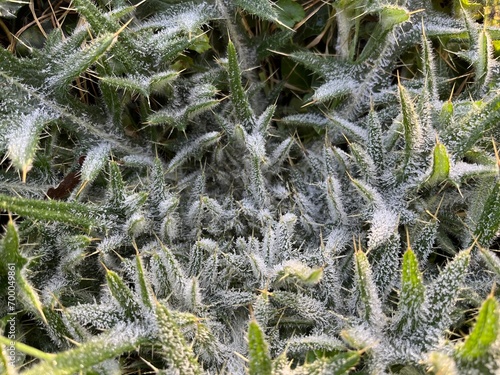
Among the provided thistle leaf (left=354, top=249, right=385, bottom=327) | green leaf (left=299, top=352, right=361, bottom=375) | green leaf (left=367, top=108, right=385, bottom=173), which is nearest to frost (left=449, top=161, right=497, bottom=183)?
green leaf (left=367, top=108, right=385, bottom=173)

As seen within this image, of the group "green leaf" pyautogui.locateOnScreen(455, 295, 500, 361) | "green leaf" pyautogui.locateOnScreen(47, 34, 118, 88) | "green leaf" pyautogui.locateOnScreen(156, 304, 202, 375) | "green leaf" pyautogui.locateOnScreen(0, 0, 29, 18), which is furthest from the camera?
"green leaf" pyautogui.locateOnScreen(0, 0, 29, 18)

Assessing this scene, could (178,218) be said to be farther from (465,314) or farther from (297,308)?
(465,314)

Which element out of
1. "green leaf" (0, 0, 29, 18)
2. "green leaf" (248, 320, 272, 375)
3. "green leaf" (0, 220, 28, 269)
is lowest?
"green leaf" (248, 320, 272, 375)

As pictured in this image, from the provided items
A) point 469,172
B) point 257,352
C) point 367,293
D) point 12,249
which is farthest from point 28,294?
point 469,172

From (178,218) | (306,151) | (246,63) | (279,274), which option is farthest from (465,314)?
(246,63)

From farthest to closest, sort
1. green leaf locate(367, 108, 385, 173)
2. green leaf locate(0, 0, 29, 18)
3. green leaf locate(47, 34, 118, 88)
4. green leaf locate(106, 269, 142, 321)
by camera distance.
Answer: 1. green leaf locate(0, 0, 29, 18)
2. green leaf locate(367, 108, 385, 173)
3. green leaf locate(47, 34, 118, 88)
4. green leaf locate(106, 269, 142, 321)

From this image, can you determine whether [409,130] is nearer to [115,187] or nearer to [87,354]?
[115,187]

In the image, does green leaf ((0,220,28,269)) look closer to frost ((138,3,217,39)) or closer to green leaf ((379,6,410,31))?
frost ((138,3,217,39))

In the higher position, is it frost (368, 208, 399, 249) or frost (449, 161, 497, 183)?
frost (449, 161, 497, 183)
